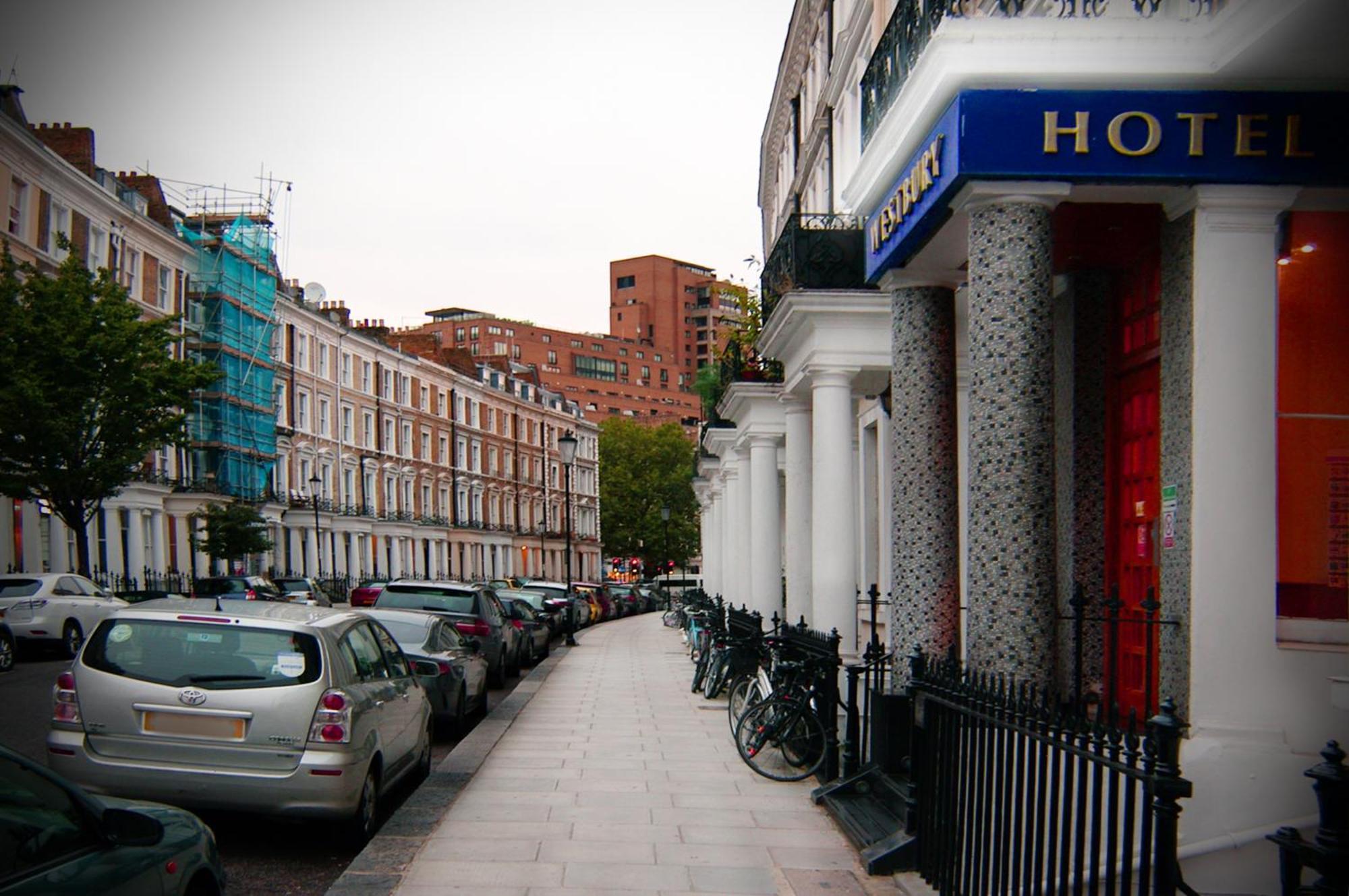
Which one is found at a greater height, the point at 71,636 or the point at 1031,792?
the point at 1031,792

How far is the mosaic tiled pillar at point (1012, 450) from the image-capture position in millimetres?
7199

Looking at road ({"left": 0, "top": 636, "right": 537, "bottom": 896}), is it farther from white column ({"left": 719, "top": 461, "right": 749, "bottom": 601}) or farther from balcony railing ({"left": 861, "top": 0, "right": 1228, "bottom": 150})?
white column ({"left": 719, "top": 461, "right": 749, "bottom": 601})

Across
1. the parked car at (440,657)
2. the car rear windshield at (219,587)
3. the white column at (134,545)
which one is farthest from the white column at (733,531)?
the white column at (134,545)

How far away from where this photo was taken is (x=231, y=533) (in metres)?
45.2

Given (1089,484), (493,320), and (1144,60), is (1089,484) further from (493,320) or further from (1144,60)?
(493,320)

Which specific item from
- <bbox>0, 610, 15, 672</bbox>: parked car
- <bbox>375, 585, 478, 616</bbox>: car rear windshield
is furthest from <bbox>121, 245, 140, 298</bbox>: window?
<bbox>375, 585, 478, 616</bbox>: car rear windshield

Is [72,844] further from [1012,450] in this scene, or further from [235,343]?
[235,343]

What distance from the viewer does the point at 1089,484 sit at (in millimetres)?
10320

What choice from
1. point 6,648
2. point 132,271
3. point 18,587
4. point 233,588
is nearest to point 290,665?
point 6,648

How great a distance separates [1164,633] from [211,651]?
5951 millimetres

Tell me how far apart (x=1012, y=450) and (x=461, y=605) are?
1223 centimetres

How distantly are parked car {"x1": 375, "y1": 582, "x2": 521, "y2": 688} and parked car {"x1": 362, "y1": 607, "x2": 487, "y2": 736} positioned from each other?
2762 mm

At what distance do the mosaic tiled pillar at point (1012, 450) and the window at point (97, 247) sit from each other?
3963 centimetres

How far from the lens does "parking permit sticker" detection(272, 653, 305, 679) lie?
7.75 meters
